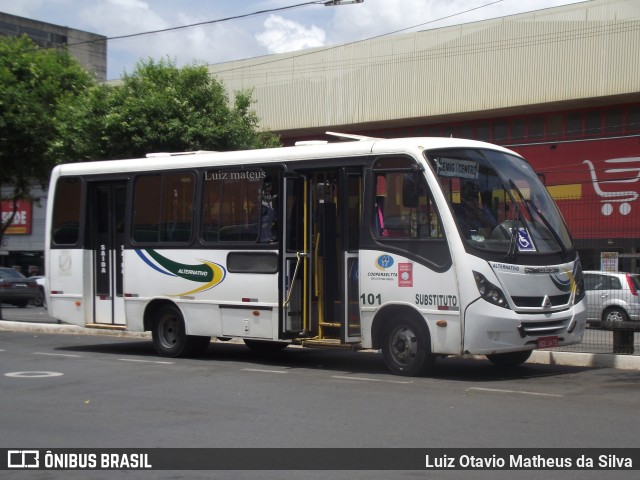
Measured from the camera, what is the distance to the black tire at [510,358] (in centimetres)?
1263

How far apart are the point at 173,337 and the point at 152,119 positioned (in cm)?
1048

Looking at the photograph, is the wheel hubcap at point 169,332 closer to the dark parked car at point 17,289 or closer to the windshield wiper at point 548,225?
the windshield wiper at point 548,225

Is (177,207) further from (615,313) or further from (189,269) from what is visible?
(615,313)

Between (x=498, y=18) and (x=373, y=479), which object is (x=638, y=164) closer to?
(x=498, y=18)

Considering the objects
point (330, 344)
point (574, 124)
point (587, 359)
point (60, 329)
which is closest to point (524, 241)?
point (587, 359)

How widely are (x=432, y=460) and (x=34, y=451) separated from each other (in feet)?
11.4

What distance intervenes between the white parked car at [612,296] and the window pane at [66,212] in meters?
9.16

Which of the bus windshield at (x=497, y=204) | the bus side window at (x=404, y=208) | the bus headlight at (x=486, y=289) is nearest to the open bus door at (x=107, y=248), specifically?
the bus side window at (x=404, y=208)

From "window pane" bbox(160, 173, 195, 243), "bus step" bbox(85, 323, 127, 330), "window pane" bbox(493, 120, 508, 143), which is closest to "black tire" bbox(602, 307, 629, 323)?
"window pane" bbox(160, 173, 195, 243)

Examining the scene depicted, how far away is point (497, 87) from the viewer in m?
32.8

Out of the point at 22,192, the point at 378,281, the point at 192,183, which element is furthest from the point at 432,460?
the point at 22,192

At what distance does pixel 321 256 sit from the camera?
41.9 feet

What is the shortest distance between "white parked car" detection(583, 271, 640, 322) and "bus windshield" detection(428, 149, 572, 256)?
3.24m

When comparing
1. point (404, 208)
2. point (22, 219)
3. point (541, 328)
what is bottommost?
point (541, 328)
